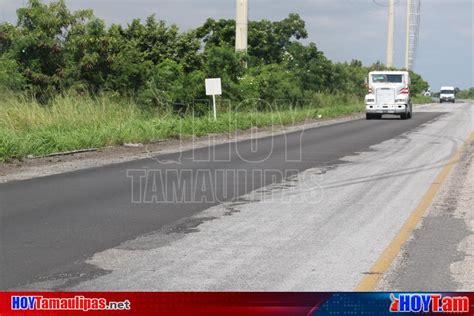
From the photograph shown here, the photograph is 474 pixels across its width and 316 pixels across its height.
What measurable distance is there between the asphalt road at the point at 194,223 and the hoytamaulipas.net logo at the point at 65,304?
3.36 ft

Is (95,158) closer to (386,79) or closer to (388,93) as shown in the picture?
(388,93)

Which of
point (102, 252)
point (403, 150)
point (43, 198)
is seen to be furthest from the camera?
point (403, 150)

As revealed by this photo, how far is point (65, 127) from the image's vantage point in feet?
71.8

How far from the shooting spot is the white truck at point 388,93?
139ft

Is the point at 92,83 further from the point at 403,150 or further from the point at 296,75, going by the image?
the point at 296,75

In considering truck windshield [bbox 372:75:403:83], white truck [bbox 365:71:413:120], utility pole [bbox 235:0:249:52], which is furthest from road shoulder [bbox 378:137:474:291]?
truck windshield [bbox 372:75:403:83]

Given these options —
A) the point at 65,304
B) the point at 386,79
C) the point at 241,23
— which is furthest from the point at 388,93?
the point at 65,304

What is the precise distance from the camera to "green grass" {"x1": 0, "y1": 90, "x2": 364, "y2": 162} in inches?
738

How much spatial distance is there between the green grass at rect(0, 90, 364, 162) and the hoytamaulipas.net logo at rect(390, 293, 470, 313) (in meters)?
13.1

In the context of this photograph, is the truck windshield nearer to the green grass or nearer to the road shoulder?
the green grass

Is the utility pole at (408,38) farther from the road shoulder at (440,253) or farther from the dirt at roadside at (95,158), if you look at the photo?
the road shoulder at (440,253)

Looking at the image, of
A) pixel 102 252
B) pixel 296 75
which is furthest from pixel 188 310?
pixel 296 75

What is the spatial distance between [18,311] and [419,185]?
10.0 meters

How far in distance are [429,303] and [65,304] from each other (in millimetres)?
2705
